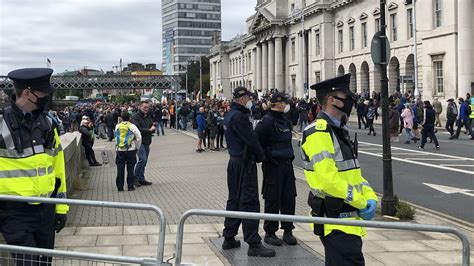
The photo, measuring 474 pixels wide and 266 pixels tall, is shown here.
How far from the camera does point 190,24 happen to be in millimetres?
163750

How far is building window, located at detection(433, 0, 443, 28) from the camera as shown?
1737 inches

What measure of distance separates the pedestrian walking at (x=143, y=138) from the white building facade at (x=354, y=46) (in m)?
21.4

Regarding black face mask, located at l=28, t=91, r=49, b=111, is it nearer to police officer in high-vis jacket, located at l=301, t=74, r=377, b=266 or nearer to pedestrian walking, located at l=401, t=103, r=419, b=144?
police officer in high-vis jacket, located at l=301, t=74, r=377, b=266

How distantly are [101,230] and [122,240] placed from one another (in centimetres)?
78

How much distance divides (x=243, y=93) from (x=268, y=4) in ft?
298

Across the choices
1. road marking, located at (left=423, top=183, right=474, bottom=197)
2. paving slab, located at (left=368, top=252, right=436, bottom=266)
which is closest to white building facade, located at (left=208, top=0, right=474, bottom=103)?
road marking, located at (left=423, top=183, right=474, bottom=197)

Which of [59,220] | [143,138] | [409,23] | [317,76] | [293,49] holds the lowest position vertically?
[59,220]

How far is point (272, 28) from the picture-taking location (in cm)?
8762

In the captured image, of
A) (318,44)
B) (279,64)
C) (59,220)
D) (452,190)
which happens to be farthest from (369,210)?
(279,64)

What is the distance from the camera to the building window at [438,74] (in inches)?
1747

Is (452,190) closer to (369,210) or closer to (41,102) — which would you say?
(369,210)

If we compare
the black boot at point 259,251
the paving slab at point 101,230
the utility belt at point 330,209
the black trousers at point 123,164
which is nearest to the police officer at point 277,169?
the black boot at point 259,251

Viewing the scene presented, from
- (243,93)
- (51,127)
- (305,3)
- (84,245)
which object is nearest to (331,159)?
(51,127)

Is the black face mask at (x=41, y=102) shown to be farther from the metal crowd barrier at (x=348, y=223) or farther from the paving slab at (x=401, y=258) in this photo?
the paving slab at (x=401, y=258)
